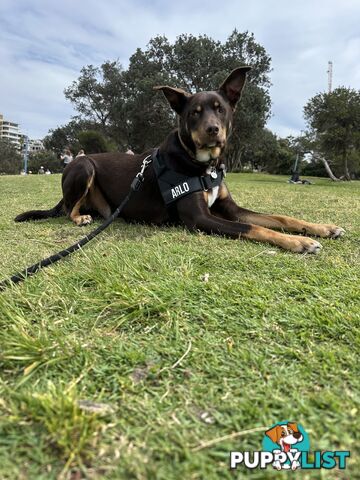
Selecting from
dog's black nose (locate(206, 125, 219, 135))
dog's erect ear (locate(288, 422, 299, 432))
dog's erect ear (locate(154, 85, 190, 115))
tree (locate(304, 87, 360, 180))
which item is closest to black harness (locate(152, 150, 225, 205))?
dog's black nose (locate(206, 125, 219, 135))

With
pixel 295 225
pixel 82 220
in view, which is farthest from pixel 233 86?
pixel 82 220

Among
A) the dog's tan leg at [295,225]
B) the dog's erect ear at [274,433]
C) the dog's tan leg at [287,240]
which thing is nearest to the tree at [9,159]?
the dog's tan leg at [295,225]

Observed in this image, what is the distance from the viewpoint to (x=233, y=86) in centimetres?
405

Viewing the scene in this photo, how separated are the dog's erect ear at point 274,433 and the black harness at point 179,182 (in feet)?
9.21

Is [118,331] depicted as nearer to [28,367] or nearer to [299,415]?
[28,367]

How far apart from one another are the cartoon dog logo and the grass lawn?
30mm

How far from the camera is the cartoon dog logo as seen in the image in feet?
3.17

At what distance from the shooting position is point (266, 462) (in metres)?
0.97

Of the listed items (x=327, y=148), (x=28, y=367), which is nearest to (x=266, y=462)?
(x=28, y=367)

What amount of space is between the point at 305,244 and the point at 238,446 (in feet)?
6.89

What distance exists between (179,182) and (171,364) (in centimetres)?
258

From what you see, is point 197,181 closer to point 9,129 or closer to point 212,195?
point 212,195

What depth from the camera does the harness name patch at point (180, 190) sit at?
145 inches

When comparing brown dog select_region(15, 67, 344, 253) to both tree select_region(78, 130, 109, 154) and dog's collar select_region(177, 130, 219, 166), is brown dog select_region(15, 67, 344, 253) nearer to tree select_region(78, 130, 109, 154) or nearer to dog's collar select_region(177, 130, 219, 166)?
dog's collar select_region(177, 130, 219, 166)
